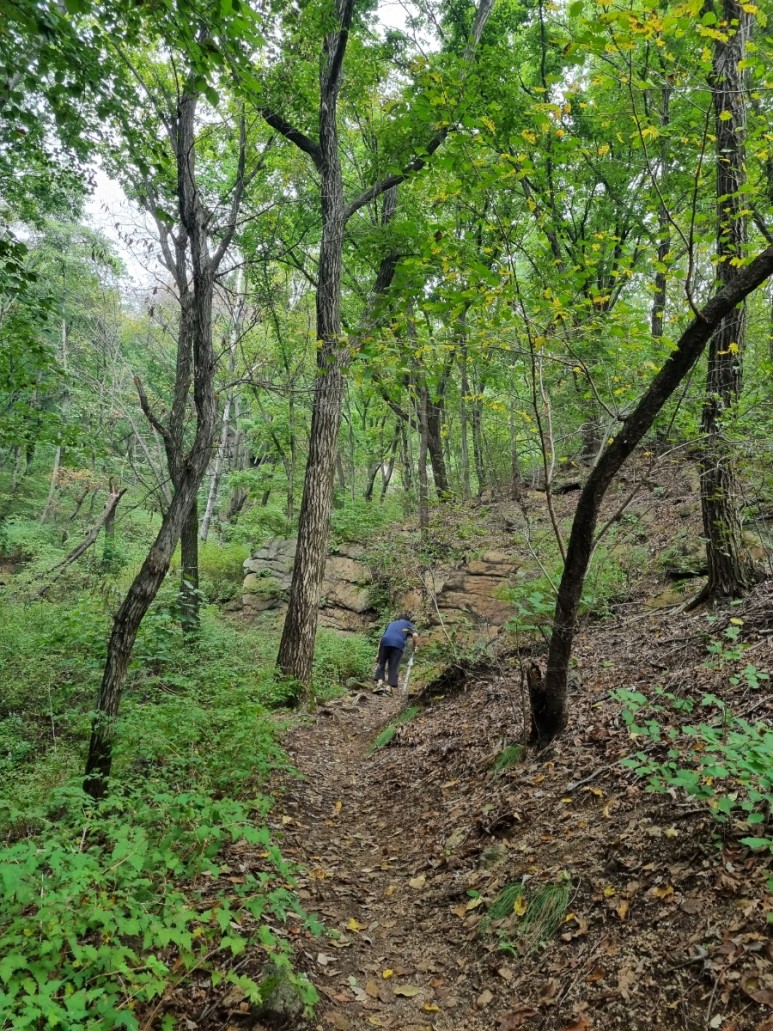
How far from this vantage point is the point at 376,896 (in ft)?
13.9

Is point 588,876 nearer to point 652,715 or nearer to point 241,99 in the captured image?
point 652,715

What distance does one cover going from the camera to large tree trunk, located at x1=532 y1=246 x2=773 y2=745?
3.32 metres

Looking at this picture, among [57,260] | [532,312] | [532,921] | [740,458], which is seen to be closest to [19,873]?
[532,921]

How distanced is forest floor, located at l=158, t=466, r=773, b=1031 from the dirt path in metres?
0.02

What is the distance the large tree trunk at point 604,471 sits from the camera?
131 inches

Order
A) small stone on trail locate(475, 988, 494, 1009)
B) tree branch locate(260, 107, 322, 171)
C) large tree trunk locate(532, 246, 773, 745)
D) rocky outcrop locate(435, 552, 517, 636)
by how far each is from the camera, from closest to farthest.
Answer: small stone on trail locate(475, 988, 494, 1009), large tree trunk locate(532, 246, 773, 745), tree branch locate(260, 107, 322, 171), rocky outcrop locate(435, 552, 517, 636)

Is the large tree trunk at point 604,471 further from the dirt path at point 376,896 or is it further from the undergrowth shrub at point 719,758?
the dirt path at point 376,896

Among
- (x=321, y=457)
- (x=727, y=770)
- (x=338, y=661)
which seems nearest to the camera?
(x=727, y=770)

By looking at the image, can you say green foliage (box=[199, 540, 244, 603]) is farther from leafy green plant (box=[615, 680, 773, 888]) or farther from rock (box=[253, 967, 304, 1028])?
leafy green plant (box=[615, 680, 773, 888])

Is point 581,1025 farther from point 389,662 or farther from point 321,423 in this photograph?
point 389,662

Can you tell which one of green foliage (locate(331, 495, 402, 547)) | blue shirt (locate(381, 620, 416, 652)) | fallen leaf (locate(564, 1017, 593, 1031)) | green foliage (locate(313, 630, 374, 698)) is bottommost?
green foliage (locate(313, 630, 374, 698))

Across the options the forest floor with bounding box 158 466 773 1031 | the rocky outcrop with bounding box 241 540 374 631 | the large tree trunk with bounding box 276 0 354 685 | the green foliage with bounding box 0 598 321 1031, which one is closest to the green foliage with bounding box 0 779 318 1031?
the green foliage with bounding box 0 598 321 1031

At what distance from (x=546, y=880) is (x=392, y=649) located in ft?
23.7

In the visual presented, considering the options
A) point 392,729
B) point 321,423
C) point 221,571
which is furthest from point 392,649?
point 221,571
